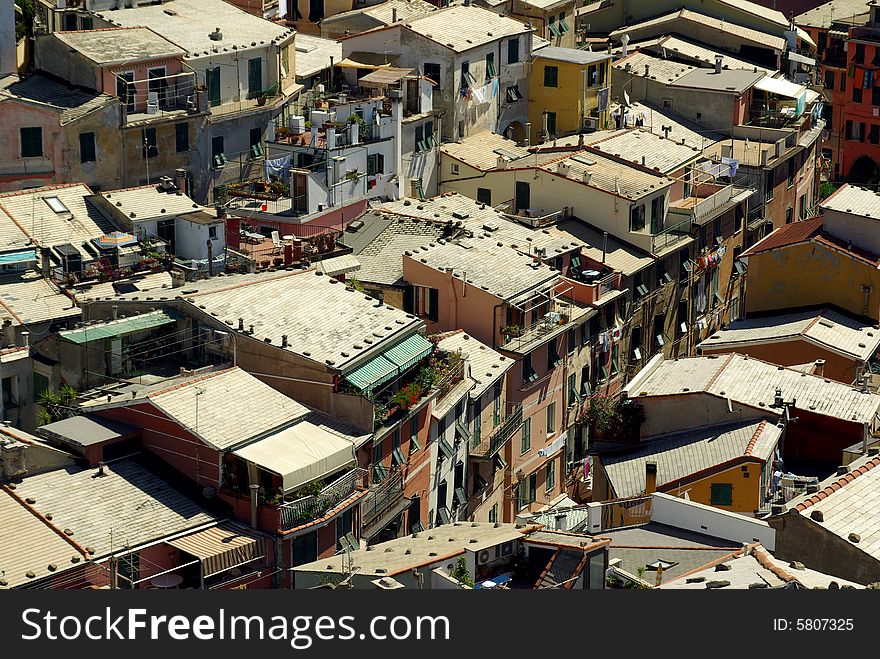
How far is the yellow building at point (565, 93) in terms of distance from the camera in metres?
100

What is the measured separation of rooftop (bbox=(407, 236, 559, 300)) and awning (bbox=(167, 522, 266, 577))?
2031 cm

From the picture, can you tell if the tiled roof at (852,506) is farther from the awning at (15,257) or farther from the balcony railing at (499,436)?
the awning at (15,257)

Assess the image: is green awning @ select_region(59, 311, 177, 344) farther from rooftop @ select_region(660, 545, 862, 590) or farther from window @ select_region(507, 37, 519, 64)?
window @ select_region(507, 37, 519, 64)

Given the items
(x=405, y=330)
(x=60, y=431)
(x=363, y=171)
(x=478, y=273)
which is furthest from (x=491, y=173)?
(x=60, y=431)

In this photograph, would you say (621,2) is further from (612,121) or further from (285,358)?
(285,358)

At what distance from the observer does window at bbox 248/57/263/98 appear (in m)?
88.4

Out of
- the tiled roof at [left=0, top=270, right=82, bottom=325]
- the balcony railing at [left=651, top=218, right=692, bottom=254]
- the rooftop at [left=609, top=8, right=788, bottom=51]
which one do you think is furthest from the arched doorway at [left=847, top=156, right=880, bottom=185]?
the tiled roof at [left=0, top=270, right=82, bottom=325]

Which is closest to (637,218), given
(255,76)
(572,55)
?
(572,55)

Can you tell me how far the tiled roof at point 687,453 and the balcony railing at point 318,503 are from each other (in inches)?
363

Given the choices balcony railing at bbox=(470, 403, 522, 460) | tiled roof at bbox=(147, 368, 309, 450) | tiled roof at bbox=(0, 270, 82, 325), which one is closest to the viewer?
tiled roof at bbox=(147, 368, 309, 450)

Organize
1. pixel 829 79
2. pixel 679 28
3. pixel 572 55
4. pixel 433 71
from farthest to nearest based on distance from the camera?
1. pixel 829 79
2. pixel 679 28
3. pixel 572 55
4. pixel 433 71

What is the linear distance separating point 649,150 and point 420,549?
146 feet

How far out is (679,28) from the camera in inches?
4560

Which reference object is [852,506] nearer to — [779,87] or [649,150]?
[649,150]
